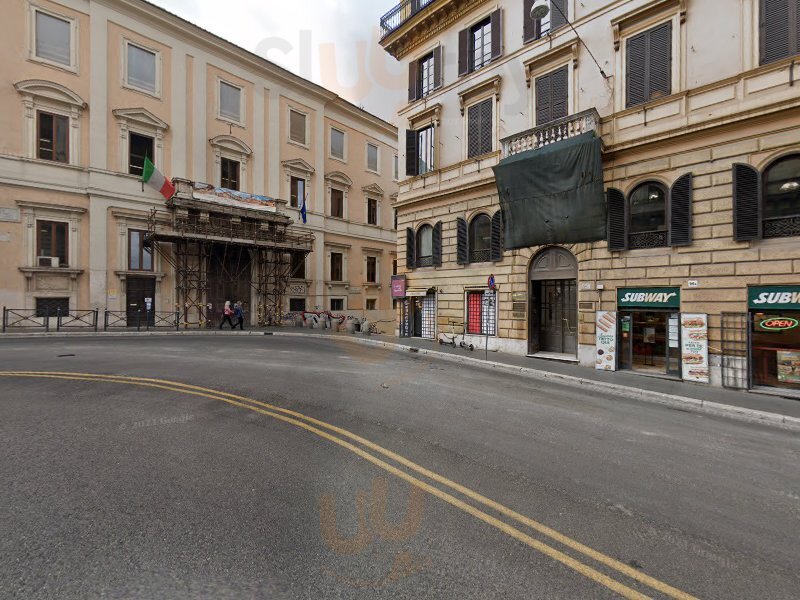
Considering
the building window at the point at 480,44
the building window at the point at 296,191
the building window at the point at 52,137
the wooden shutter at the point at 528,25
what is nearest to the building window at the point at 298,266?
the building window at the point at 296,191

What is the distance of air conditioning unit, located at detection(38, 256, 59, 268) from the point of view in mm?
19359

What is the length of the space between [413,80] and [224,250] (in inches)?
626

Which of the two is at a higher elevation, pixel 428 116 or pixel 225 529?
pixel 428 116

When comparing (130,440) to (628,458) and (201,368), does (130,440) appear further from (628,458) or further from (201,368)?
(628,458)

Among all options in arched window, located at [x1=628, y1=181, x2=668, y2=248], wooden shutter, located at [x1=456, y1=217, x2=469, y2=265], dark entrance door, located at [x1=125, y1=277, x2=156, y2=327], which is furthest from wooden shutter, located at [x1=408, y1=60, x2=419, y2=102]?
dark entrance door, located at [x1=125, y1=277, x2=156, y2=327]

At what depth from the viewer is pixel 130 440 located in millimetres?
5027

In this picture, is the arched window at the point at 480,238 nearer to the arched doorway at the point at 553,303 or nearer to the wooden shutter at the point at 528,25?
the arched doorway at the point at 553,303

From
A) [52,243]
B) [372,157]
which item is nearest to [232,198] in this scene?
→ [52,243]

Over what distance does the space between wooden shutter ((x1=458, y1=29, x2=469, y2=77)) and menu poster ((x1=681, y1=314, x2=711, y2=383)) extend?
13.8 m

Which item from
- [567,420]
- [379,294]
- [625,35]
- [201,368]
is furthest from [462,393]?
[379,294]

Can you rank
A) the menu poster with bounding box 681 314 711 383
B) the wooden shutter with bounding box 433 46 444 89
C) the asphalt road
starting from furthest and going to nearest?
the wooden shutter with bounding box 433 46 444 89 < the menu poster with bounding box 681 314 711 383 < the asphalt road

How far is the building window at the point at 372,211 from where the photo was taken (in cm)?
3422

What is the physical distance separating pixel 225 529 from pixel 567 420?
5.75 meters

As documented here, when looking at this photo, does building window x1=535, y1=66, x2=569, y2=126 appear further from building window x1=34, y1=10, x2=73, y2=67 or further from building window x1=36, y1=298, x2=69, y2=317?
building window x1=36, y1=298, x2=69, y2=317
